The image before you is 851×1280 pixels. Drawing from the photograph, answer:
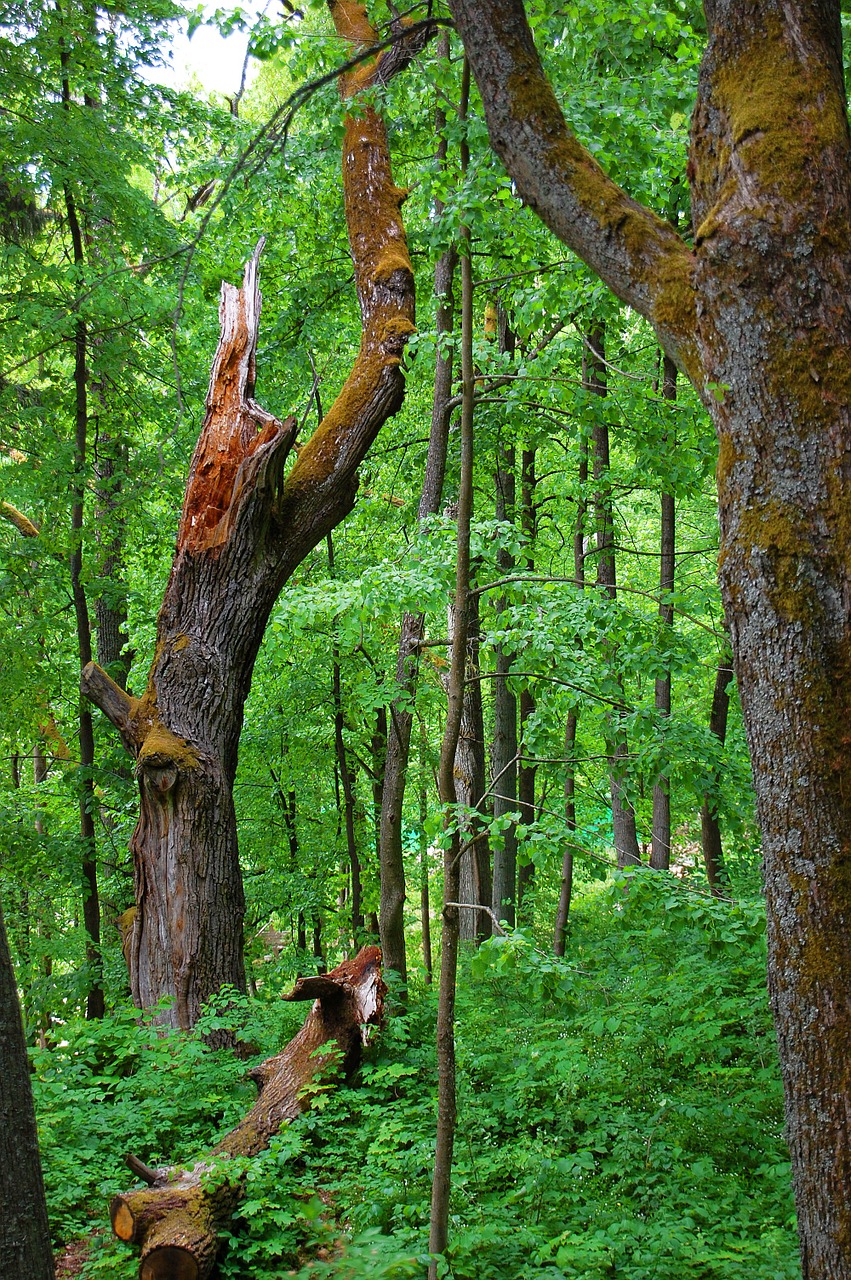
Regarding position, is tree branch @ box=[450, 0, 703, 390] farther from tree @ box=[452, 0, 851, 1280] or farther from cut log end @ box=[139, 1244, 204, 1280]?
cut log end @ box=[139, 1244, 204, 1280]

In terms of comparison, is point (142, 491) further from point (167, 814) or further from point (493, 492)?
point (493, 492)

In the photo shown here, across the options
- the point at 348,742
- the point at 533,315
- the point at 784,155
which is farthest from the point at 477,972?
the point at 348,742

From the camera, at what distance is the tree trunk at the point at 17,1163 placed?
2.29 metres

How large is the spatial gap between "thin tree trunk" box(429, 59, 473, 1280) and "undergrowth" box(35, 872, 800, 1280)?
117mm

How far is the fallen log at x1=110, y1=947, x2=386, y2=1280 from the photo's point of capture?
3293mm

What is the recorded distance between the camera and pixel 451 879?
2934 millimetres

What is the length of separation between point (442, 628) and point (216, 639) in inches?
199

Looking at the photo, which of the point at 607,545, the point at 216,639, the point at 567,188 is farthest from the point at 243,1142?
the point at 607,545

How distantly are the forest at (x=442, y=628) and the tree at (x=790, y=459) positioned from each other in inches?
0.5

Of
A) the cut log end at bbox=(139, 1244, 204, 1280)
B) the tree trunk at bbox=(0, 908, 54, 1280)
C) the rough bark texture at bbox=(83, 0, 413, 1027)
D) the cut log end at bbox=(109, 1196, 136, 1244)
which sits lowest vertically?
the cut log end at bbox=(139, 1244, 204, 1280)

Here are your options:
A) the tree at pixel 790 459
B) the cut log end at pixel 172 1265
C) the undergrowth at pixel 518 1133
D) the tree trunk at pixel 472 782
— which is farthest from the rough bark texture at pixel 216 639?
the tree trunk at pixel 472 782

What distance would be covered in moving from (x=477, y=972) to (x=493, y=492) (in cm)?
848

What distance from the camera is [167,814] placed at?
5078 mm

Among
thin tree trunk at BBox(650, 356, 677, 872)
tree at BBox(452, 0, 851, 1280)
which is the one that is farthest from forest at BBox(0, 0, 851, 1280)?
thin tree trunk at BBox(650, 356, 677, 872)
